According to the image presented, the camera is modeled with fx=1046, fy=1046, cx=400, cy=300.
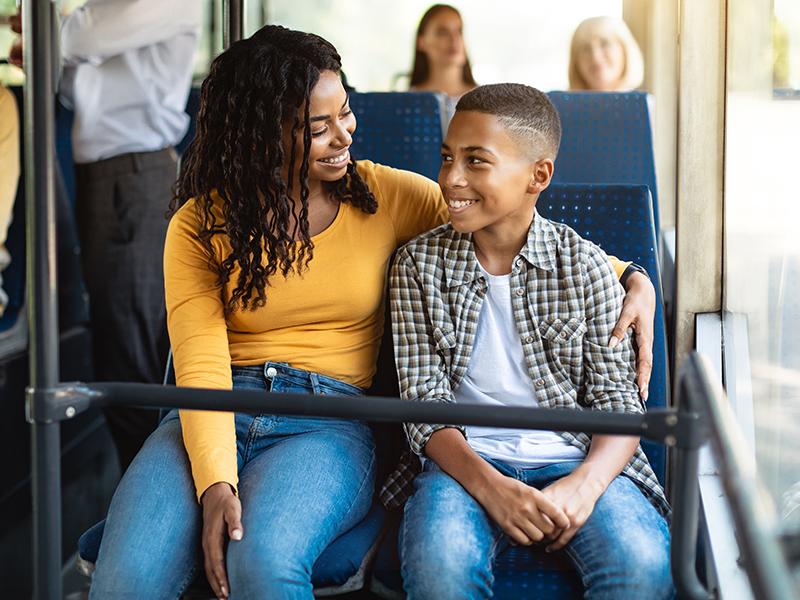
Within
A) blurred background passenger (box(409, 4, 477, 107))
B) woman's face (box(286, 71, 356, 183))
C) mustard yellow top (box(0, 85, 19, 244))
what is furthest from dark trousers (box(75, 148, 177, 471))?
woman's face (box(286, 71, 356, 183))

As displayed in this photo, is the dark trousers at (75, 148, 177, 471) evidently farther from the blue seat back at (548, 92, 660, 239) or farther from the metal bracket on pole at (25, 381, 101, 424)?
the metal bracket on pole at (25, 381, 101, 424)

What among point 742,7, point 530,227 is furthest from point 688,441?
point 742,7

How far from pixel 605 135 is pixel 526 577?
117 centimetres

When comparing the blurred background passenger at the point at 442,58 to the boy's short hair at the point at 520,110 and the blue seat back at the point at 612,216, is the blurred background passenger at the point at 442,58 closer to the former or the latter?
the blue seat back at the point at 612,216

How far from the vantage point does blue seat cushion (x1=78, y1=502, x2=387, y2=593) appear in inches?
65.3

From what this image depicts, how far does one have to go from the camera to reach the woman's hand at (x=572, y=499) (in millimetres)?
1630

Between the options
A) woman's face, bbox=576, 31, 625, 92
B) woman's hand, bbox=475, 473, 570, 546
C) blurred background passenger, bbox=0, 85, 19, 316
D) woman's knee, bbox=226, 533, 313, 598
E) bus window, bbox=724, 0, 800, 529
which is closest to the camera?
woman's knee, bbox=226, 533, 313, 598

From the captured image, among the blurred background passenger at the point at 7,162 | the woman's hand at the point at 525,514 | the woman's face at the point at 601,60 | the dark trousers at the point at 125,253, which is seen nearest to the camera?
the woman's hand at the point at 525,514

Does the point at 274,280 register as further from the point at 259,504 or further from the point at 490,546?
the point at 490,546

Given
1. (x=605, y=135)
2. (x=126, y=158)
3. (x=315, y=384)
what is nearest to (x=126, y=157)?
(x=126, y=158)

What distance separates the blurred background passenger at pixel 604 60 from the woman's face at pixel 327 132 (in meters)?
2.25

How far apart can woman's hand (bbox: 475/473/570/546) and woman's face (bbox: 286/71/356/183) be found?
2.11ft

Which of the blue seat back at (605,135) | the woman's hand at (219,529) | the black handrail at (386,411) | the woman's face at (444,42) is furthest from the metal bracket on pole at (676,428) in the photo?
the woman's face at (444,42)

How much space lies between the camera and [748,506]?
907 mm
